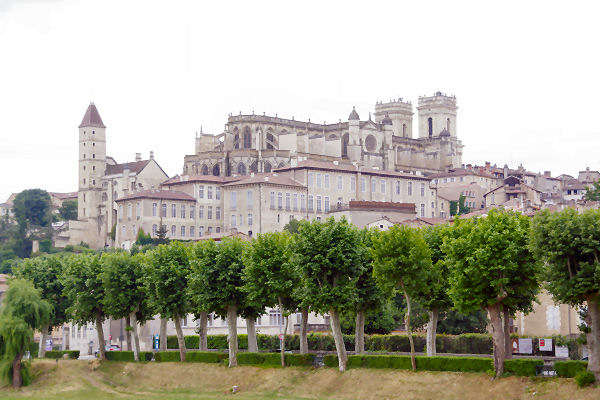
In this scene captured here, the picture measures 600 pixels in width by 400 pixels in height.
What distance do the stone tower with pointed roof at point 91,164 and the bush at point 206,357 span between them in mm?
99524

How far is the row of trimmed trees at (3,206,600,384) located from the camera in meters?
40.8

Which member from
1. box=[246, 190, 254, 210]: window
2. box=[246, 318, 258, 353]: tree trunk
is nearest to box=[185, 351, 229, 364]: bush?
box=[246, 318, 258, 353]: tree trunk

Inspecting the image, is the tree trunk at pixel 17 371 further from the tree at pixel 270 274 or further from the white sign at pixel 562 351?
the white sign at pixel 562 351

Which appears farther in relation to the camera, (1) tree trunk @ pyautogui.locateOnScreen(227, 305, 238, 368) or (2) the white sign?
(1) tree trunk @ pyautogui.locateOnScreen(227, 305, 238, 368)

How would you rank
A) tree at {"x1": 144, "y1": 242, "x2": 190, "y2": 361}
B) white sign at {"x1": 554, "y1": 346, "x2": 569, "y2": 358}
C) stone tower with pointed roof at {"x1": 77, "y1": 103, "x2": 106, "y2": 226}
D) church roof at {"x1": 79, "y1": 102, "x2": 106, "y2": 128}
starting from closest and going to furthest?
white sign at {"x1": 554, "y1": 346, "x2": 569, "y2": 358} → tree at {"x1": 144, "y1": 242, "x2": 190, "y2": 361} → stone tower with pointed roof at {"x1": 77, "y1": 103, "x2": 106, "y2": 226} → church roof at {"x1": 79, "y1": 102, "x2": 106, "y2": 128}

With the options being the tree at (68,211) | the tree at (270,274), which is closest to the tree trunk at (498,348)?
the tree at (270,274)

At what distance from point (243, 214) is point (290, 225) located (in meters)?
8.91

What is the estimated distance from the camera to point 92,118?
163250 millimetres

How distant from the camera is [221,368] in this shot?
5703 cm

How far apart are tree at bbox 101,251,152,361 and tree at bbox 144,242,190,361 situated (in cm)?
188

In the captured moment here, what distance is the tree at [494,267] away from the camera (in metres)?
43.4

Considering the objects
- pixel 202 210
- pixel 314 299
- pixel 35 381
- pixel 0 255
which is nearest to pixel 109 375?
pixel 35 381

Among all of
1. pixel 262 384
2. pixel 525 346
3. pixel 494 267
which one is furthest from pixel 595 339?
pixel 262 384

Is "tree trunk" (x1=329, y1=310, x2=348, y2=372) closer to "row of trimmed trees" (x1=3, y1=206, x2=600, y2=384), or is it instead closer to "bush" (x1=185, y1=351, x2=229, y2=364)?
"row of trimmed trees" (x1=3, y1=206, x2=600, y2=384)
